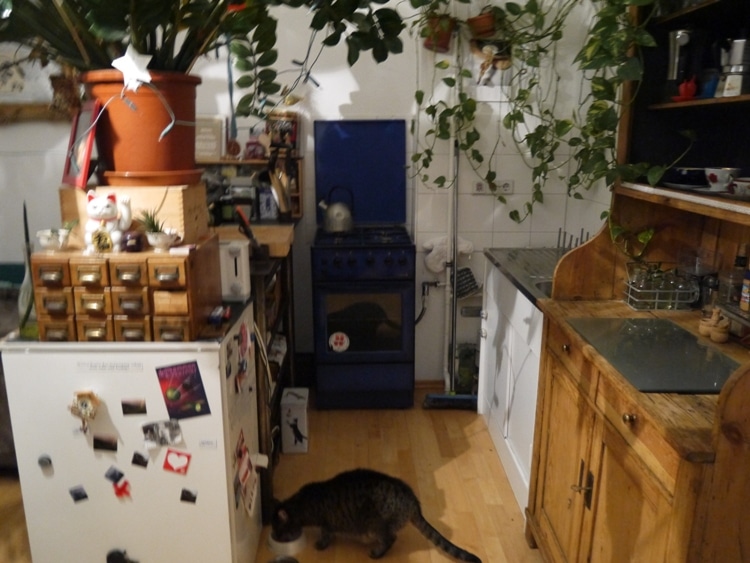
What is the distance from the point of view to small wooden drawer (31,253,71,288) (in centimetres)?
144

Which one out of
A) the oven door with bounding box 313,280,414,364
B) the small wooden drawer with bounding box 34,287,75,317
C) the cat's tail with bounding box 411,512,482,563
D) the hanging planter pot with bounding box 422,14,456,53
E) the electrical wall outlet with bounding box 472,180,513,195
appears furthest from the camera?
the electrical wall outlet with bounding box 472,180,513,195

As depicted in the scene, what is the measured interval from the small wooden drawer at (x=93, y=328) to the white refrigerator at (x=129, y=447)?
0.07 feet

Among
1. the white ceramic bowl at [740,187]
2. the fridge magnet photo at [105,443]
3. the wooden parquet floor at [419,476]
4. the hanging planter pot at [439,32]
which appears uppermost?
the hanging planter pot at [439,32]

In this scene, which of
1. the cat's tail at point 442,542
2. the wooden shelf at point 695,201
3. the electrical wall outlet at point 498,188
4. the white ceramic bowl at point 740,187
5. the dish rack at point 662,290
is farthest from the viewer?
the electrical wall outlet at point 498,188

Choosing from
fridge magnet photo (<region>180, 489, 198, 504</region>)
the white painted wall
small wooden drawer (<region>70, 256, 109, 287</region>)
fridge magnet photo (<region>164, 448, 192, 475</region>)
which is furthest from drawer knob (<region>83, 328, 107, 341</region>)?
the white painted wall

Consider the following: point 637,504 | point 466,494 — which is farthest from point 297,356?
point 637,504

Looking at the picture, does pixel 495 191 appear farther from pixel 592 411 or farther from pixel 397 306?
pixel 592 411

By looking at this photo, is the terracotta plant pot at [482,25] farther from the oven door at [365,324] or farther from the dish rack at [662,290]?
the dish rack at [662,290]

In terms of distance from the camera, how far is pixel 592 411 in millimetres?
1546

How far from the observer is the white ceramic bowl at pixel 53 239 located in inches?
58.3

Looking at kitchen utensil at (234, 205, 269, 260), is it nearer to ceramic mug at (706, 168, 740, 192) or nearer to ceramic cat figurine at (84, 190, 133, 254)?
ceramic cat figurine at (84, 190, 133, 254)

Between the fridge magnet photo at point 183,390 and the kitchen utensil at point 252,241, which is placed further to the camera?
the kitchen utensil at point 252,241

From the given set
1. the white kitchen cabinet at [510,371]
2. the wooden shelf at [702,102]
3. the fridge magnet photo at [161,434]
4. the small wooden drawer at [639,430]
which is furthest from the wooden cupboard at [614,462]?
the fridge magnet photo at [161,434]

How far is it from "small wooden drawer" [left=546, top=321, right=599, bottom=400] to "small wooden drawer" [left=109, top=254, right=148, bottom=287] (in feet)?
3.69
